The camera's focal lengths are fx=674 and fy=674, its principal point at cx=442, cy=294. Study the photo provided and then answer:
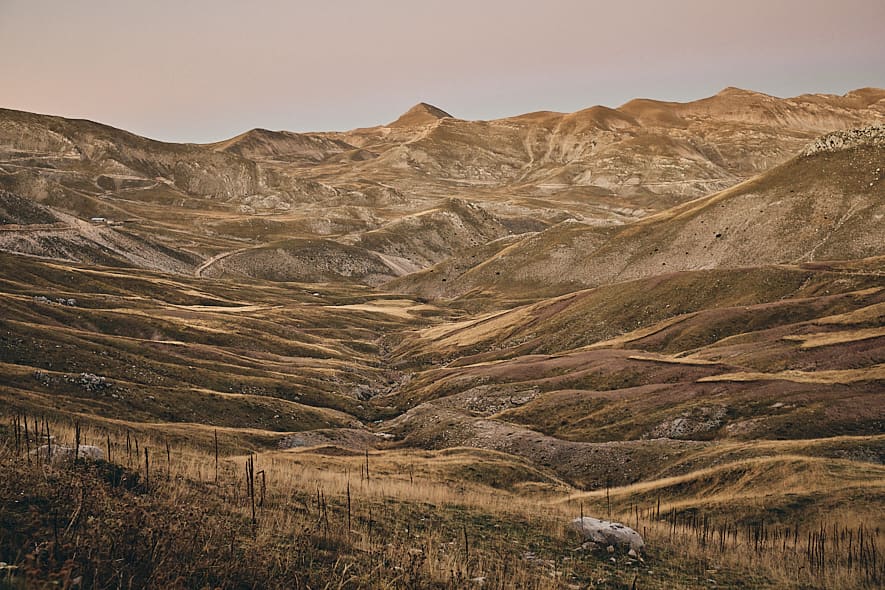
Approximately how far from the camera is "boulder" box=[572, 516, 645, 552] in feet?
78.7

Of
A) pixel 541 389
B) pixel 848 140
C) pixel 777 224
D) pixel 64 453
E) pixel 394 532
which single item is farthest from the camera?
pixel 848 140

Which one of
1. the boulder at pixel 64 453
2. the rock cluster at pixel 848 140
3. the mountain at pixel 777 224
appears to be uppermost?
the rock cluster at pixel 848 140

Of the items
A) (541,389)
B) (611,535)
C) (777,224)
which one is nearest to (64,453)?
(611,535)

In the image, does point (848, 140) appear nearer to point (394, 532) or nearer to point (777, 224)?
point (777, 224)

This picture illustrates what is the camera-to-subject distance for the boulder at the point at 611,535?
2398 centimetres

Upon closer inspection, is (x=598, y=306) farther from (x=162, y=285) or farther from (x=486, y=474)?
(x=162, y=285)

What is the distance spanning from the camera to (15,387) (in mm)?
52594

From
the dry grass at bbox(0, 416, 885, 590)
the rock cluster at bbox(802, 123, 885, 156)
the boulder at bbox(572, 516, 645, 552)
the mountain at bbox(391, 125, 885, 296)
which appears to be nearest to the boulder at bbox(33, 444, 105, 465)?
the dry grass at bbox(0, 416, 885, 590)

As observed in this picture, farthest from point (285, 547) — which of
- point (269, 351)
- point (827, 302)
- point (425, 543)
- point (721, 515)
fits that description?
point (269, 351)

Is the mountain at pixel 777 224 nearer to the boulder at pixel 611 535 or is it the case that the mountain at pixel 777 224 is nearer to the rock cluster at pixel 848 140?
the rock cluster at pixel 848 140

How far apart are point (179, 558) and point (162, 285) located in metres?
149

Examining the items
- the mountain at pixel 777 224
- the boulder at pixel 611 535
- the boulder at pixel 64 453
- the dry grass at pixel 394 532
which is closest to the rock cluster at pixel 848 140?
the mountain at pixel 777 224

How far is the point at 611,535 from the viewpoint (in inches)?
958

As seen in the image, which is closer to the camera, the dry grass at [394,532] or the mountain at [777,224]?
the dry grass at [394,532]
